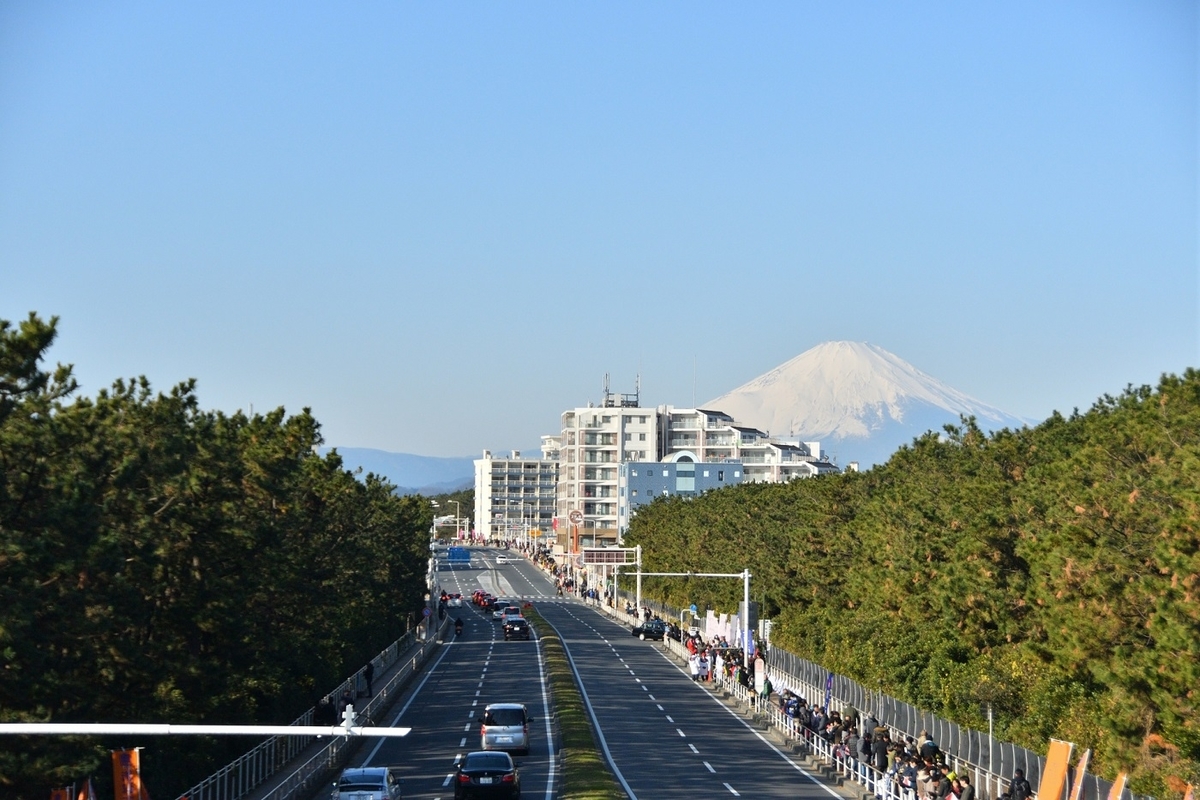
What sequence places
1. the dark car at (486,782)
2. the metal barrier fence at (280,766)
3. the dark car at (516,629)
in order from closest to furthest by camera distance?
the metal barrier fence at (280,766) < the dark car at (486,782) < the dark car at (516,629)

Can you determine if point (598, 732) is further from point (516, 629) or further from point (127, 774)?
point (516, 629)

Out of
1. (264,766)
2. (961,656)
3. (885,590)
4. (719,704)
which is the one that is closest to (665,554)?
(719,704)

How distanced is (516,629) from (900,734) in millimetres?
50905

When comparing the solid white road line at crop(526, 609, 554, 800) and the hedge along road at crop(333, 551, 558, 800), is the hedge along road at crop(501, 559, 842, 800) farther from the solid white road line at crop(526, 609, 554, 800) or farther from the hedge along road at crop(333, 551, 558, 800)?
the hedge along road at crop(333, 551, 558, 800)

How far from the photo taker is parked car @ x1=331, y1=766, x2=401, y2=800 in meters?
32.5

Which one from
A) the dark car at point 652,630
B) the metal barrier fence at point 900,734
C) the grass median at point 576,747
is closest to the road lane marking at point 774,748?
the metal barrier fence at point 900,734

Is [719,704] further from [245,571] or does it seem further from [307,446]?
[245,571]

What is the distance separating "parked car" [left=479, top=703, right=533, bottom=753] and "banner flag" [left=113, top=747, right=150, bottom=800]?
18121 millimetres

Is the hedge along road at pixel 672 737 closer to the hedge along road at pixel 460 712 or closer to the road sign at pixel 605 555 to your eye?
the hedge along road at pixel 460 712

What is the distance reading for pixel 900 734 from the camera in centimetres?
4469

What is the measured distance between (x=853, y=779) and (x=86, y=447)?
2073cm

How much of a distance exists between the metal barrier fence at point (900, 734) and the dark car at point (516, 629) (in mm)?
29052

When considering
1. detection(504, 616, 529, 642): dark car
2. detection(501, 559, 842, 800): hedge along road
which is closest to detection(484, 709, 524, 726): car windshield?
detection(501, 559, 842, 800): hedge along road

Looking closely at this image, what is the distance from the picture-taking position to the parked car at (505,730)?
44344 millimetres
